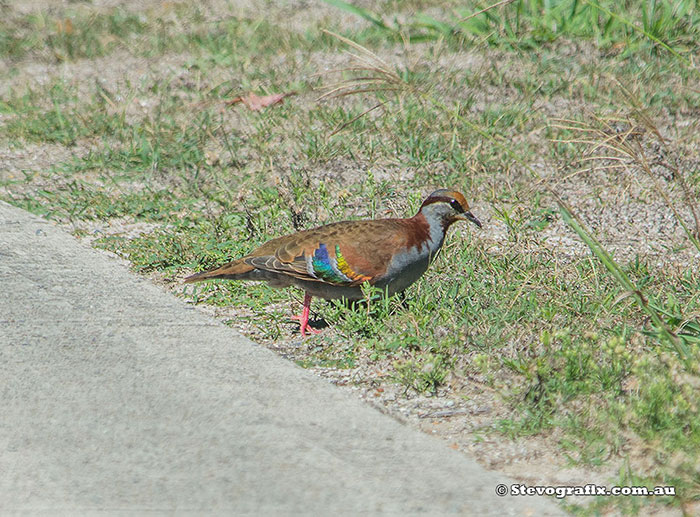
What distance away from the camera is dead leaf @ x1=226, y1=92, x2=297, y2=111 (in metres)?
8.38

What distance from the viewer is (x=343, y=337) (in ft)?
17.0

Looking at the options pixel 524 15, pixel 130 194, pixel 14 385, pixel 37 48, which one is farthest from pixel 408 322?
pixel 37 48

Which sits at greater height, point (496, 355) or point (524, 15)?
point (524, 15)

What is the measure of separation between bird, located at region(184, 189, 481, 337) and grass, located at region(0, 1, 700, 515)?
0.53ft

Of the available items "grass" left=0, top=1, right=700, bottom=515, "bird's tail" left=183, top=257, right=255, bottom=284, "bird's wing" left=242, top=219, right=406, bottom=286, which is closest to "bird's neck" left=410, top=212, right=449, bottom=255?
"bird's wing" left=242, top=219, right=406, bottom=286

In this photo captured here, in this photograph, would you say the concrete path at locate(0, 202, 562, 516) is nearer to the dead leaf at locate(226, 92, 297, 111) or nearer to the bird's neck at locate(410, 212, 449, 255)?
the bird's neck at locate(410, 212, 449, 255)

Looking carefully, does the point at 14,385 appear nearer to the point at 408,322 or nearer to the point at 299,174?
the point at 408,322

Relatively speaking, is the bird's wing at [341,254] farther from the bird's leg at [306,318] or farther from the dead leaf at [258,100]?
the dead leaf at [258,100]

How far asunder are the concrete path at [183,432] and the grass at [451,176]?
13.8 inches

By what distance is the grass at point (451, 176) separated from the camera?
4.36 meters

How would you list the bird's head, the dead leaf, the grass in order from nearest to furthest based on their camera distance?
the grass → the bird's head → the dead leaf

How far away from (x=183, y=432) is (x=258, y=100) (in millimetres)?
4764

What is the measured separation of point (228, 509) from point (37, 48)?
7.95 metres

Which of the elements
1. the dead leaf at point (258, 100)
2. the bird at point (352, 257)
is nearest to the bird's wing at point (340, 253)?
the bird at point (352, 257)
